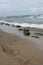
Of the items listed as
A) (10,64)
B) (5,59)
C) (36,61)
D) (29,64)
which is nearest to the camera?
(10,64)

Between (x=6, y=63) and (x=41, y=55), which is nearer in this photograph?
(x=6, y=63)

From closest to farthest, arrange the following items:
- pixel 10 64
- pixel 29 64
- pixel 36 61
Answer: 1. pixel 10 64
2. pixel 29 64
3. pixel 36 61

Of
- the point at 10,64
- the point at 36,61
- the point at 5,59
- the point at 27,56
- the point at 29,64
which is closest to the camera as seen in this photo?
the point at 10,64

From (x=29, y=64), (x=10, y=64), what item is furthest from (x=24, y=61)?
Result: (x=10, y=64)

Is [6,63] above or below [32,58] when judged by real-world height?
above

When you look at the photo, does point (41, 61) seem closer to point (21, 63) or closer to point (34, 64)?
point (34, 64)

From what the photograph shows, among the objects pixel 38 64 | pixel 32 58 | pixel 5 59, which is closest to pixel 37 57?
pixel 32 58

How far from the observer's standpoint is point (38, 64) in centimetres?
586

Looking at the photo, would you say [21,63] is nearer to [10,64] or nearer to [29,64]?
[29,64]

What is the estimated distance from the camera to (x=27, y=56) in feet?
22.1

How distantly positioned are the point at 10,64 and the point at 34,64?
3.86ft

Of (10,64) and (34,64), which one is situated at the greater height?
(10,64)

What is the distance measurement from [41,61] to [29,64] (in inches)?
26.9

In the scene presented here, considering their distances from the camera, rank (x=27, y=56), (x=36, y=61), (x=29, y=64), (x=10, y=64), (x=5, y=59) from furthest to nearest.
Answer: (x=27, y=56)
(x=36, y=61)
(x=29, y=64)
(x=5, y=59)
(x=10, y=64)
